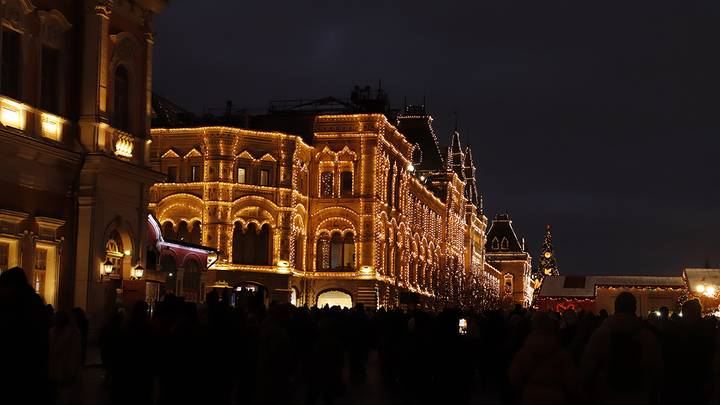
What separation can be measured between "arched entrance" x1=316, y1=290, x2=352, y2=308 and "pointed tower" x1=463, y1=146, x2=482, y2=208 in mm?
52473

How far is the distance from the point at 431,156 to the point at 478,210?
26195mm

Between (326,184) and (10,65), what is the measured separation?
39.4 m

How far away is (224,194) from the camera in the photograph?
62.8 metres

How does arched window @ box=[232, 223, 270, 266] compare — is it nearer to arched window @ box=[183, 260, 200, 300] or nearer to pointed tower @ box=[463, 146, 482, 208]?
arched window @ box=[183, 260, 200, 300]

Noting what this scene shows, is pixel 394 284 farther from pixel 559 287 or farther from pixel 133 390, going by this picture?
pixel 133 390

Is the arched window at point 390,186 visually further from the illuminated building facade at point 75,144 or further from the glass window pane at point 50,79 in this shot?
the glass window pane at point 50,79

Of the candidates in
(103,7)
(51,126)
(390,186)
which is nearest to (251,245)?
(390,186)

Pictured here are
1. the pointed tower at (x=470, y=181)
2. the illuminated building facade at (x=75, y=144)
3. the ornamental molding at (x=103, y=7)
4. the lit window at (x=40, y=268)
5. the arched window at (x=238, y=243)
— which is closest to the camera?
the illuminated building facade at (x=75, y=144)

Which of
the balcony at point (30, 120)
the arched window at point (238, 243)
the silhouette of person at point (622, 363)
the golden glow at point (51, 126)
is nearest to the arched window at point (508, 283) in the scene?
the arched window at point (238, 243)

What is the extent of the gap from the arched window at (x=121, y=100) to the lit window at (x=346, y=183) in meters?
34.7

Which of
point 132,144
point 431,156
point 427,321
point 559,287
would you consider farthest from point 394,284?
point 427,321

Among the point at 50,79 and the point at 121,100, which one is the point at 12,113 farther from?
the point at 121,100

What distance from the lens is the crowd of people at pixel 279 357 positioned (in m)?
9.62

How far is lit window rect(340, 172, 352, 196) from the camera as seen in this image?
67.9 metres
